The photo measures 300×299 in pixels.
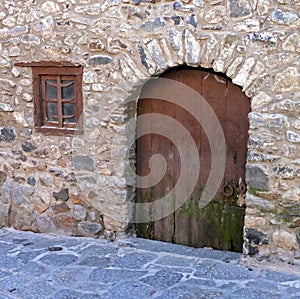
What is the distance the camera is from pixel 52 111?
4.43 metres

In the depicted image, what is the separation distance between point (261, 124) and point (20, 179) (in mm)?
2469

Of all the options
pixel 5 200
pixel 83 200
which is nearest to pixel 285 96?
pixel 83 200

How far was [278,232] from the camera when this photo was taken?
362 cm

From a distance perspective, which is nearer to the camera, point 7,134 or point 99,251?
point 99,251

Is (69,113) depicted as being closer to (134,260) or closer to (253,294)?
(134,260)

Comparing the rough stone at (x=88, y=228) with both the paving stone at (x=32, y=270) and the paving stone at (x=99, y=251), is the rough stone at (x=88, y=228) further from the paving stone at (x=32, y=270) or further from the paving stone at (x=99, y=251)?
the paving stone at (x=32, y=270)

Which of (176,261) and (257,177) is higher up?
(257,177)

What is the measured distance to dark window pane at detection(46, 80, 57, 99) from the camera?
434 centimetres

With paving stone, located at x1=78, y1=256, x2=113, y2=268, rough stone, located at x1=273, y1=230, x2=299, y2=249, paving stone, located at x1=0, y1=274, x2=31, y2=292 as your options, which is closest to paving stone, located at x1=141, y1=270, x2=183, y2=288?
paving stone, located at x1=78, y1=256, x2=113, y2=268

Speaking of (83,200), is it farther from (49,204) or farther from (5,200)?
(5,200)

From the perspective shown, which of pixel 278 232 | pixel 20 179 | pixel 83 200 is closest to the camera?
pixel 278 232

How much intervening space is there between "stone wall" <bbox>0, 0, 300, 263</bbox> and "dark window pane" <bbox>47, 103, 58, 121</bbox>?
6.6 inches

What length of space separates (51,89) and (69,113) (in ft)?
0.94

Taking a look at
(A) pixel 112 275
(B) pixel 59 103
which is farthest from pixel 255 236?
(B) pixel 59 103
